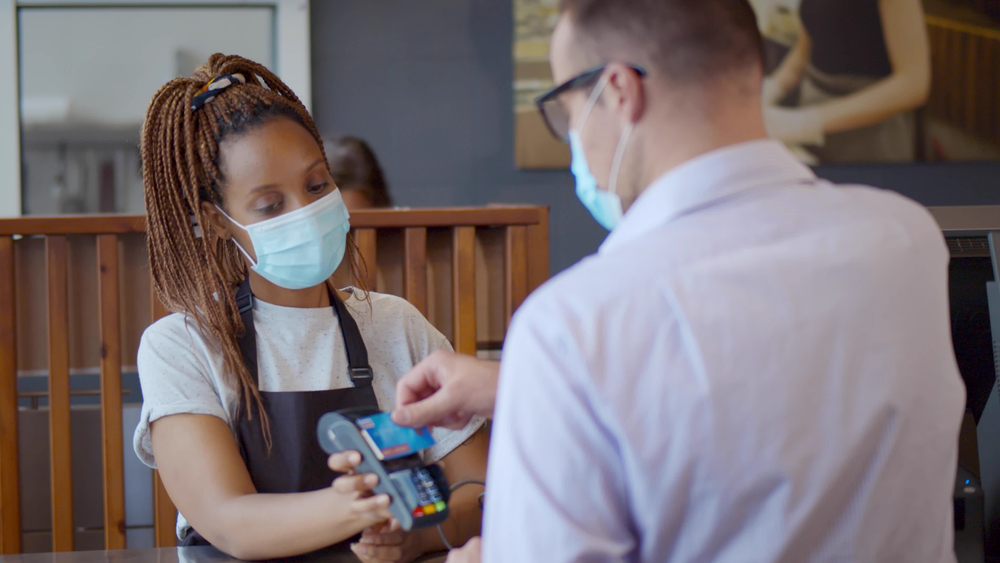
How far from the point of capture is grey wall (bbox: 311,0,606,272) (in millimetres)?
3281

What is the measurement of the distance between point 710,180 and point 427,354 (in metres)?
0.85

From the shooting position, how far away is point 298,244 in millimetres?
1337

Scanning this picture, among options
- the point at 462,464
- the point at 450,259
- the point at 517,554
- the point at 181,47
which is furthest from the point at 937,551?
the point at 181,47

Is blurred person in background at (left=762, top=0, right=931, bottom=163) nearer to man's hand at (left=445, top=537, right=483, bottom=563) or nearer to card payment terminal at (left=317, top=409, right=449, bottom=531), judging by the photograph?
card payment terminal at (left=317, top=409, right=449, bottom=531)

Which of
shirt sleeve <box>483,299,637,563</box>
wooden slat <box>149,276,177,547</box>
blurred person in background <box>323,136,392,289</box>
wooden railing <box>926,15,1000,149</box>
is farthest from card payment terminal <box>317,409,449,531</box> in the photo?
wooden railing <box>926,15,1000,149</box>

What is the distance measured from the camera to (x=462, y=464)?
52.4 inches

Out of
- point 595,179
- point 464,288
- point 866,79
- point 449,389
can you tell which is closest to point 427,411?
point 449,389

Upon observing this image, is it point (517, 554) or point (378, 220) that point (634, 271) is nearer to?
point (517, 554)

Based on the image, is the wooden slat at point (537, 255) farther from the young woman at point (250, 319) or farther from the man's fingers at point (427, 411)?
the man's fingers at point (427, 411)

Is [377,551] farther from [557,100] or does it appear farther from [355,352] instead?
[557,100]

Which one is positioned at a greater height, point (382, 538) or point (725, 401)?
point (725, 401)

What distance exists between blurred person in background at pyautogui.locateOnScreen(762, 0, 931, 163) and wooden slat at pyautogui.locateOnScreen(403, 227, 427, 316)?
2.10 metres

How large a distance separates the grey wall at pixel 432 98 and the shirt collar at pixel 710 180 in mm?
2710

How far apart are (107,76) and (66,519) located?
7.06ft
